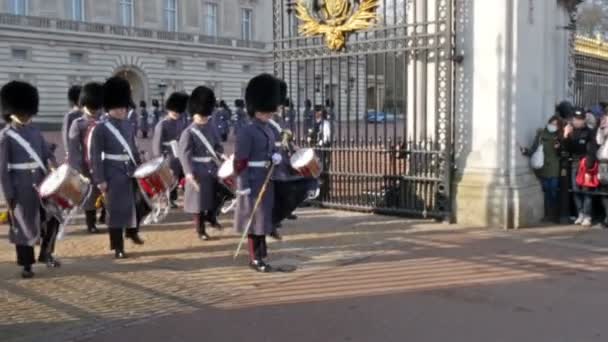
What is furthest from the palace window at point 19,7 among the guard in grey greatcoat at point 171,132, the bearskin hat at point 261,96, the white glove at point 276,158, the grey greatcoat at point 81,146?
the white glove at point 276,158

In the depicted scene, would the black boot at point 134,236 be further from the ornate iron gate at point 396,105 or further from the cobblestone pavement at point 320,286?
the ornate iron gate at point 396,105

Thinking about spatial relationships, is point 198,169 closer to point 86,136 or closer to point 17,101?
point 86,136

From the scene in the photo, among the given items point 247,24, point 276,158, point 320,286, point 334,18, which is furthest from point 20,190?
point 247,24

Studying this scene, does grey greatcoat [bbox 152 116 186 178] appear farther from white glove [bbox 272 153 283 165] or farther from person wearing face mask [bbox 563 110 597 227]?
person wearing face mask [bbox 563 110 597 227]

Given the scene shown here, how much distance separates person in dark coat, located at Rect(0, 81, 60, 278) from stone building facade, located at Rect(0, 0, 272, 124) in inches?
1497

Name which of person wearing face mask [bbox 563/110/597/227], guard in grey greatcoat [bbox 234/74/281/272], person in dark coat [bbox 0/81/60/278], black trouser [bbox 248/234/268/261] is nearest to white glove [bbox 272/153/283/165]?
guard in grey greatcoat [bbox 234/74/281/272]

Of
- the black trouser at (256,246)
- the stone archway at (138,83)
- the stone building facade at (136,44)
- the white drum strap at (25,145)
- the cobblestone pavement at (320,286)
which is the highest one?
the stone building facade at (136,44)

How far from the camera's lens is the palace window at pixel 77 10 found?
156ft

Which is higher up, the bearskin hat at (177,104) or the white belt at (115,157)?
the bearskin hat at (177,104)

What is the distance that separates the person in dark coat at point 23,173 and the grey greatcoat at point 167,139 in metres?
3.19

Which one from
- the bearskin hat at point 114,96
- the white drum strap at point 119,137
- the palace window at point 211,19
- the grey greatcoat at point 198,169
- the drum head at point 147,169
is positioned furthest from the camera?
the palace window at point 211,19

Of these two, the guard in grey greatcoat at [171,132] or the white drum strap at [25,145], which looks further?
the guard in grey greatcoat at [171,132]

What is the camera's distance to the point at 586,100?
13.2 m

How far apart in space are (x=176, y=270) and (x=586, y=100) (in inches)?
358
